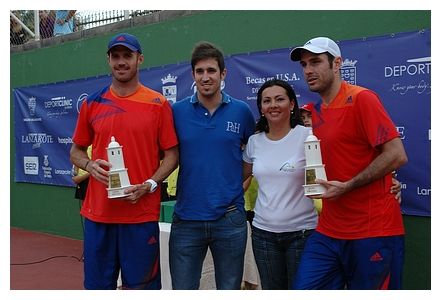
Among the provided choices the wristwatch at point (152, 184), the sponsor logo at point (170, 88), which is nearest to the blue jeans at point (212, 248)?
the wristwatch at point (152, 184)

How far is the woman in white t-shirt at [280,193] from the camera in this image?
9.93ft

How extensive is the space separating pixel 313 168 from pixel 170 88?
3.77m

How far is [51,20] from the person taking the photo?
27.5ft

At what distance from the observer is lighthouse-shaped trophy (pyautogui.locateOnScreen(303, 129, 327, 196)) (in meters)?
2.79

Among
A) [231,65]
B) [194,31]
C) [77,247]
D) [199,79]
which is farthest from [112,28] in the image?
[199,79]

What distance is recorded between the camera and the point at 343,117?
2.87 meters

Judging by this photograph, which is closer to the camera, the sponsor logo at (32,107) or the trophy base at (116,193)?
the trophy base at (116,193)

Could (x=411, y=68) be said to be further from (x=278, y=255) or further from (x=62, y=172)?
(x=62, y=172)

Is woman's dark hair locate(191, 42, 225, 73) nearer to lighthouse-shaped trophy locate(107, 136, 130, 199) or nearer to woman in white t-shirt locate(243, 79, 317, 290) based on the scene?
woman in white t-shirt locate(243, 79, 317, 290)

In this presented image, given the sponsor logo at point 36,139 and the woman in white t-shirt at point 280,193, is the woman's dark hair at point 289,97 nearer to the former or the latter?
the woman in white t-shirt at point 280,193

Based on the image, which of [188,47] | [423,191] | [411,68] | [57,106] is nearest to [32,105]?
[57,106]

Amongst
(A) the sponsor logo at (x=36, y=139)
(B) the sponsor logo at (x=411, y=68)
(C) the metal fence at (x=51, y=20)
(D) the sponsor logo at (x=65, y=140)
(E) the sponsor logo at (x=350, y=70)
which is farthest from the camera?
(A) the sponsor logo at (x=36, y=139)

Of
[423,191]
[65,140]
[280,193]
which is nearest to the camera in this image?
[280,193]

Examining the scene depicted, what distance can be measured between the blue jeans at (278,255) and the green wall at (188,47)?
5.71 feet
